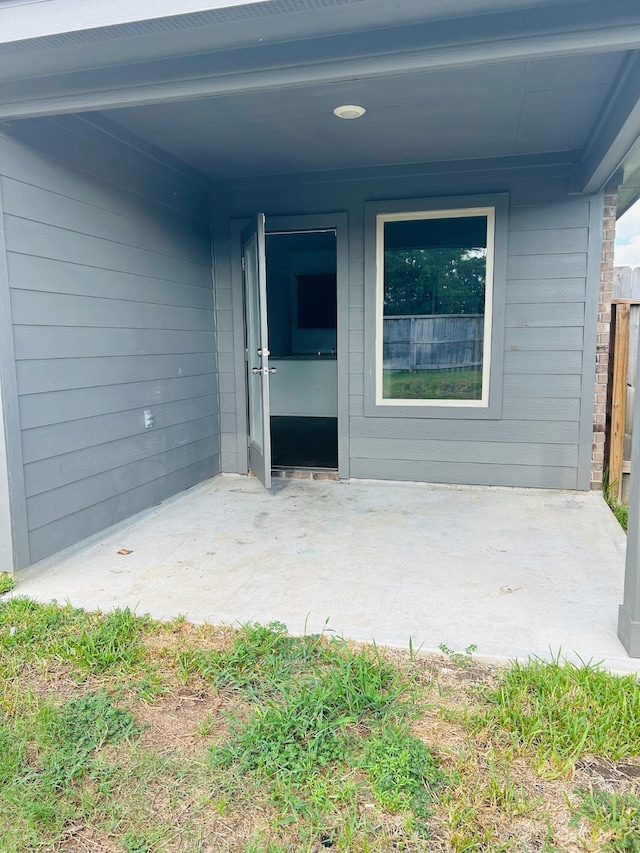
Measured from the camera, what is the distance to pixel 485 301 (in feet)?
14.2

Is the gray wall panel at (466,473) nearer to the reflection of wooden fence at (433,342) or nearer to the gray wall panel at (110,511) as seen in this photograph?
the reflection of wooden fence at (433,342)

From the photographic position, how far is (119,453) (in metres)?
3.58

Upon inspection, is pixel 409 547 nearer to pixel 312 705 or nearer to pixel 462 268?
pixel 312 705

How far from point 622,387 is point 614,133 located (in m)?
1.77

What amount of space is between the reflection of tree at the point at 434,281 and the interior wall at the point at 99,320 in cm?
152

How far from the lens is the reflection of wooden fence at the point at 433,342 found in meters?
4.39

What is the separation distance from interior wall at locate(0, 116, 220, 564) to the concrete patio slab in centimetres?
34

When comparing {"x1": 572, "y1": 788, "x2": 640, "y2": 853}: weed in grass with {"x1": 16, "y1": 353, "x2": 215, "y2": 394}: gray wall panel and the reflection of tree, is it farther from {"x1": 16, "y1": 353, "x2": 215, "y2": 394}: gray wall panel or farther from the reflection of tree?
the reflection of tree

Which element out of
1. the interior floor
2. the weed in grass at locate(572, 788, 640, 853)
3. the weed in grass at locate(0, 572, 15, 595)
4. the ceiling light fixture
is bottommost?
the weed in grass at locate(572, 788, 640, 853)

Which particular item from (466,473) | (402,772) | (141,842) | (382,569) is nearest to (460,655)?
(402,772)

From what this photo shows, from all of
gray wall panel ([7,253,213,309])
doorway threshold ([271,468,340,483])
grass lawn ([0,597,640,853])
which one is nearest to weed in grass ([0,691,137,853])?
grass lawn ([0,597,640,853])

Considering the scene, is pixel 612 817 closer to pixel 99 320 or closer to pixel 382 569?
pixel 382 569

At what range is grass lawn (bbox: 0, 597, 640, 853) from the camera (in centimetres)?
140

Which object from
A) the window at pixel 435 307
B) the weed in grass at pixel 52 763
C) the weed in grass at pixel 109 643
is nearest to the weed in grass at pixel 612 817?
the weed in grass at pixel 52 763
